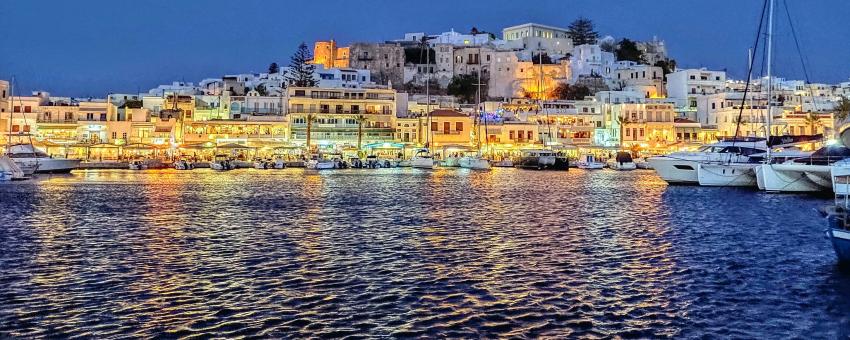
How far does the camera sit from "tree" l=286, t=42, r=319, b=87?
9433 cm

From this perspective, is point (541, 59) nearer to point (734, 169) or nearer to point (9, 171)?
point (734, 169)

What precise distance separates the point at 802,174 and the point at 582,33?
309ft

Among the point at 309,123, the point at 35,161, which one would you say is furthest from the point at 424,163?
the point at 35,161

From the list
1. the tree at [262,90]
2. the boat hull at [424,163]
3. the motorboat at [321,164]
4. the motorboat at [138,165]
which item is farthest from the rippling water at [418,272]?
the tree at [262,90]

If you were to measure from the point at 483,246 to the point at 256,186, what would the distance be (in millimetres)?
27784

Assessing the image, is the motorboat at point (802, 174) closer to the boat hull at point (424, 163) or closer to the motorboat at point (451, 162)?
the boat hull at point (424, 163)

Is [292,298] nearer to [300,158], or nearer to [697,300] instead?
[697,300]

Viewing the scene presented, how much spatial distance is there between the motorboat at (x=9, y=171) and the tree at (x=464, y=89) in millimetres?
66034

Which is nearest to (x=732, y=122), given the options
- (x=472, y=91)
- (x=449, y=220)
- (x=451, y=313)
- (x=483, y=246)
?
(x=472, y=91)

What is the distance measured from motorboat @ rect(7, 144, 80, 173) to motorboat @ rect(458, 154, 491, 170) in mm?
37851

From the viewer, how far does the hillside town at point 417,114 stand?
263 feet

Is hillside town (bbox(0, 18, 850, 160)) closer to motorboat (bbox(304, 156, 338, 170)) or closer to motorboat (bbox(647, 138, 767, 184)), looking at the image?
motorboat (bbox(304, 156, 338, 170))

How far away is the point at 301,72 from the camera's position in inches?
3866

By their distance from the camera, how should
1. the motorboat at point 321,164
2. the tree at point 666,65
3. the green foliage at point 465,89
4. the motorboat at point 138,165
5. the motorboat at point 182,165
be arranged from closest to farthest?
1. the motorboat at point 138,165
2. the motorboat at point 321,164
3. the motorboat at point 182,165
4. the green foliage at point 465,89
5. the tree at point 666,65
